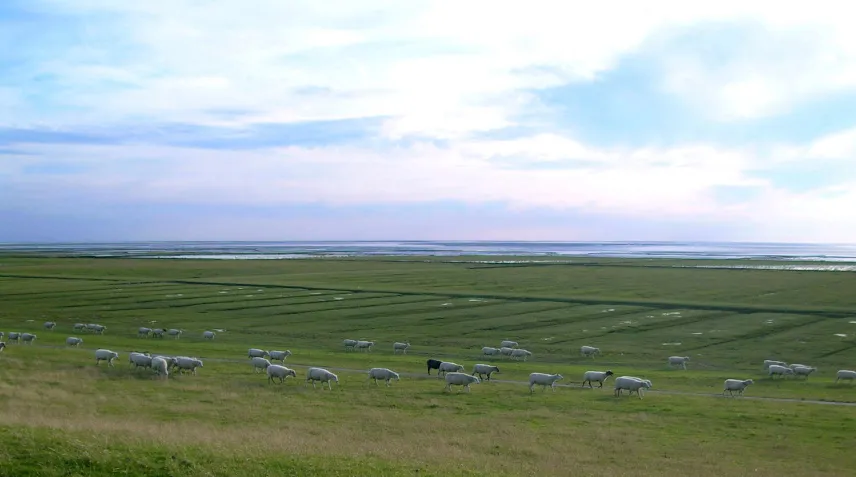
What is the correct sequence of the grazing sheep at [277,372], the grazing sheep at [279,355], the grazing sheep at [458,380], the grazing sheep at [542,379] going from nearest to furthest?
the grazing sheep at [458,380] < the grazing sheep at [542,379] < the grazing sheep at [277,372] < the grazing sheep at [279,355]

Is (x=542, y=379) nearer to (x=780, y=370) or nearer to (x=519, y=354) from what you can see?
(x=519, y=354)

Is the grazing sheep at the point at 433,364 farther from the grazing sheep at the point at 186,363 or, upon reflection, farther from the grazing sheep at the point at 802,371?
the grazing sheep at the point at 802,371

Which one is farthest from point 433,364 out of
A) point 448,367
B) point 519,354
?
point 519,354

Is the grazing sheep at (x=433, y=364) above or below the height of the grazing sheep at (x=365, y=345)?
above

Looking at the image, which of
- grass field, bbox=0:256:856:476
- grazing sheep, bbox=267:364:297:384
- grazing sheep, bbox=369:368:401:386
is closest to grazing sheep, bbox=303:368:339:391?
grass field, bbox=0:256:856:476

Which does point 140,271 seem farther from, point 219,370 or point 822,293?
point 822,293

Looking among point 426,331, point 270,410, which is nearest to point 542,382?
point 270,410

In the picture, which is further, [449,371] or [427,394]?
[449,371]

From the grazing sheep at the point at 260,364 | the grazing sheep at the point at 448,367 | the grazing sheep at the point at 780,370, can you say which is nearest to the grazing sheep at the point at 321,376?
the grazing sheep at the point at 260,364
